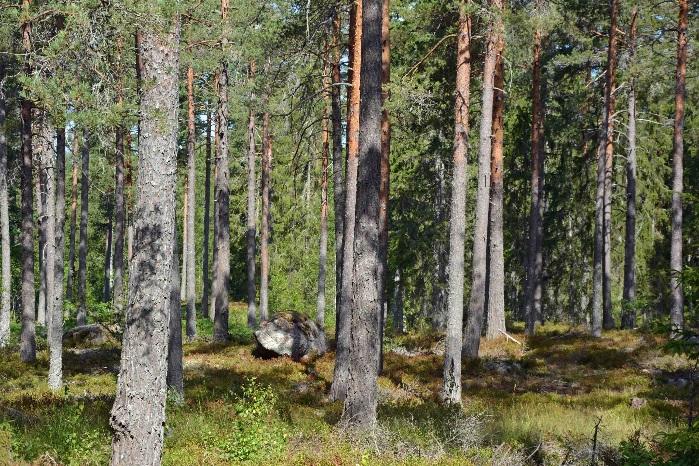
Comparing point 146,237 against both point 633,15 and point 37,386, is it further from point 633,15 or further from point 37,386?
point 633,15

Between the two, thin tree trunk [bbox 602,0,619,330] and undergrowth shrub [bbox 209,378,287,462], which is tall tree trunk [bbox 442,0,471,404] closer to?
undergrowth shrub [bbox 209,378,287,462]

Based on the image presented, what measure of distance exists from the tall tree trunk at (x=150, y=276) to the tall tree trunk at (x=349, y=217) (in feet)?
22.9

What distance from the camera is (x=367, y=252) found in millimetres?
9188

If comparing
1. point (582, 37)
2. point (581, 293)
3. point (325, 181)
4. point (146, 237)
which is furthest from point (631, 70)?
point (146, 237)

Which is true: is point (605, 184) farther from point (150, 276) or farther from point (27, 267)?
point (150, 276)

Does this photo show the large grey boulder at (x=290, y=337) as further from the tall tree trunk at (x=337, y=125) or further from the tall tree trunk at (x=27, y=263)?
the tall tree trunk at (x=27, y=263)

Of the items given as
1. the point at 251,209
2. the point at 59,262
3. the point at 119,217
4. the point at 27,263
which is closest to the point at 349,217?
the point at 59,262

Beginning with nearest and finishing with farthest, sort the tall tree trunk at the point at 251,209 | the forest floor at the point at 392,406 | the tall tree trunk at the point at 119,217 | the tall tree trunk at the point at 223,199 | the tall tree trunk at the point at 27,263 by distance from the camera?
the forest floor at the point at 392,406, the tall tree trunk at the point at 27,263, the tall tree trunk at the point at 223,199, the tall tree trunk at the point at 119,217, the tall tree trunk at the point at 251,209

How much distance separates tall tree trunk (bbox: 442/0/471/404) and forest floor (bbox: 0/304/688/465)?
69 cm

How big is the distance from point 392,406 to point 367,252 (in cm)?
399

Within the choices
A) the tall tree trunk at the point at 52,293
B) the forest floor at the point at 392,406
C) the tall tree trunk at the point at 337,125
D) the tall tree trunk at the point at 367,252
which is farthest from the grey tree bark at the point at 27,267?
the tall tree trunk at the point at 367,252

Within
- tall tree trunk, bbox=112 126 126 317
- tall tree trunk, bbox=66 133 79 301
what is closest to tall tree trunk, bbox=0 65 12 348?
tall tree trunk, bbox=112 126 126 317

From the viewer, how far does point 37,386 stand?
14398mm

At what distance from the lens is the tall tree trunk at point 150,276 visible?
6.21m
